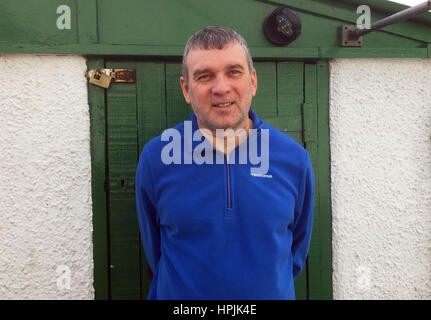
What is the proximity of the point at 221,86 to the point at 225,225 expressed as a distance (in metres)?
0.61

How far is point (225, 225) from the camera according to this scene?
1.48 meters

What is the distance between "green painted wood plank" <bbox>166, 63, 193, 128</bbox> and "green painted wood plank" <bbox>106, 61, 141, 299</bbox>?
21 cm

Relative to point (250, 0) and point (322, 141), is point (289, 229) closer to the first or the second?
point (322, 141)

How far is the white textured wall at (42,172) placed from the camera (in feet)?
6.80

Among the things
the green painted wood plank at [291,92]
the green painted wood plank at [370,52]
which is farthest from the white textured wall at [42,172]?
the green painted wood plank at [370,52]

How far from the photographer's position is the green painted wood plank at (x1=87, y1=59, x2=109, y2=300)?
2125mm

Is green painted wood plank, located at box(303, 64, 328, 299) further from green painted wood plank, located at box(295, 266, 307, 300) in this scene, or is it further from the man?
the man

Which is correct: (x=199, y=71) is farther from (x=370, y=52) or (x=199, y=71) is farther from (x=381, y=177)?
(x=381, y=177)

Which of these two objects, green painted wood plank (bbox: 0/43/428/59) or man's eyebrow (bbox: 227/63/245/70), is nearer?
man's eyebrow (bbox: 227/63/245/70)

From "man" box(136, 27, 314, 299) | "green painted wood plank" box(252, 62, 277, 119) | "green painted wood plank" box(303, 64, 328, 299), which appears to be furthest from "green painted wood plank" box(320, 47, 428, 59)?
"man" box(136, 27, 314, 299)

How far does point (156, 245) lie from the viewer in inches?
71.8

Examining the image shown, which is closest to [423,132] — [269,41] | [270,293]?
[269,41]

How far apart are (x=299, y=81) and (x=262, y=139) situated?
865 millimetres

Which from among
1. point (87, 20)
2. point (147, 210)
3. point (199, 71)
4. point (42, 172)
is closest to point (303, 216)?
point (147, 210)
